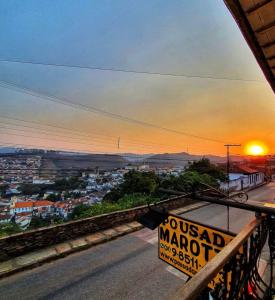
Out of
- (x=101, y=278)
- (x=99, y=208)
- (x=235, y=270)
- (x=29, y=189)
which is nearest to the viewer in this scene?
(x=235, y=270)

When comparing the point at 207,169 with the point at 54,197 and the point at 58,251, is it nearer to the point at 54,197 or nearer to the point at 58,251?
the point at 54,197

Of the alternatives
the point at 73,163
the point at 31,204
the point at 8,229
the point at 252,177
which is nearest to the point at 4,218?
the point at 8,229

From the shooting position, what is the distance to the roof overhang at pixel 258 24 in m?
1.50

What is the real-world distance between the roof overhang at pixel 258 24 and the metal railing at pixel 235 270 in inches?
62.9

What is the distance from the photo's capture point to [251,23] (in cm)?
167

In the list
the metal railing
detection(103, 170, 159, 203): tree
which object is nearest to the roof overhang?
the metal railing

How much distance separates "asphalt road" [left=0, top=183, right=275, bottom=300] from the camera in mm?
6781

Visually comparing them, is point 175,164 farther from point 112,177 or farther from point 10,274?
point 10,274

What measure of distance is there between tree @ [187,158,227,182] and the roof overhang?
2789 cm

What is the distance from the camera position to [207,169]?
98.1 feet

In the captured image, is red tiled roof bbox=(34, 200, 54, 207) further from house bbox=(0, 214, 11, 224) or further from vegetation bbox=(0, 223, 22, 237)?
vegetation bbox=(0, 223, 22, 237)

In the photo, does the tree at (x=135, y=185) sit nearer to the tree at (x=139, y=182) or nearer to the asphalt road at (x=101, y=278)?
the tree at (x=139, y=182)

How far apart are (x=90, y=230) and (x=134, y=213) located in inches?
134

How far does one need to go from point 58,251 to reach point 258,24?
10475 millimetres
